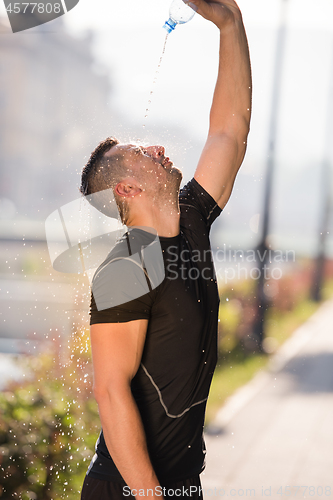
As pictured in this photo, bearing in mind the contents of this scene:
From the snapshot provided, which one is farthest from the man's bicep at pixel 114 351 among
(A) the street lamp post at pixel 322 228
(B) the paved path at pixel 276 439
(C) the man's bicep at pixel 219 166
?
(A) the street lamp post at pixel 322 228

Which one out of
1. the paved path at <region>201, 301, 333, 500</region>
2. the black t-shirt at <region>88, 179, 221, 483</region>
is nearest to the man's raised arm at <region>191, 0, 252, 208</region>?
the black t-shirt at <region>88, 179, 221, 483</region>

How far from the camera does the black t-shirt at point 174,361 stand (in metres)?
1.38

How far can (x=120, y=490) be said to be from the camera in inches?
56.7

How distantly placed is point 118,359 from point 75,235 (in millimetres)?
850

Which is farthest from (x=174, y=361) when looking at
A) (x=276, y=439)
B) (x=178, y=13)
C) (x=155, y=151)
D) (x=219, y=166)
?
(x=276, y=439)

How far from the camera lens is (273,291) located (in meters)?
10.5

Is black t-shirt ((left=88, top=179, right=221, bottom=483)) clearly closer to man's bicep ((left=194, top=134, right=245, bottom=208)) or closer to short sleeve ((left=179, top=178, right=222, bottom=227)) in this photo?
short sleeve ((left=179, top=178, right=222, bottom=227))

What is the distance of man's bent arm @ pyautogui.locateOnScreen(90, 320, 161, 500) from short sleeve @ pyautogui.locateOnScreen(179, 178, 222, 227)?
64 centimetres

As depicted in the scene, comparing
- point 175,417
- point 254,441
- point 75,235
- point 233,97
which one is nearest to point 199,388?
point 175,417

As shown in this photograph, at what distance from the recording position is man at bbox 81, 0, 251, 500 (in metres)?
1.29

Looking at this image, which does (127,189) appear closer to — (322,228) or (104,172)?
(104,172)

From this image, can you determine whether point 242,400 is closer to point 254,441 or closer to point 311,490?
point 254,441

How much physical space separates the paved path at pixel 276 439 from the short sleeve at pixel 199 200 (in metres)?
2.50

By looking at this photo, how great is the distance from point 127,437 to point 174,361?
0.26 m
